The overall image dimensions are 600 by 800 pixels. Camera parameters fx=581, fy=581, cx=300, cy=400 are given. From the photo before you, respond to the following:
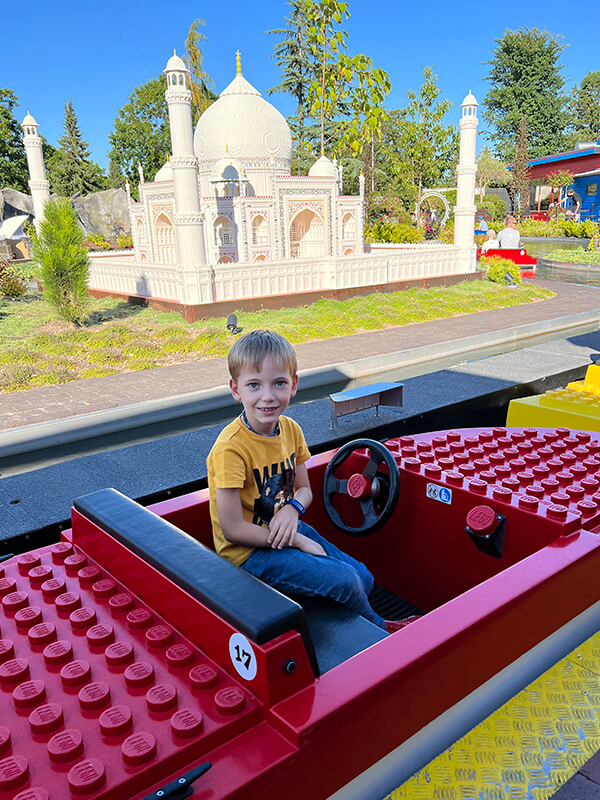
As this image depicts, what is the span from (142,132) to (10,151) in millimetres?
9729

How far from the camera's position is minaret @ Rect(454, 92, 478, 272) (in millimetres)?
15984

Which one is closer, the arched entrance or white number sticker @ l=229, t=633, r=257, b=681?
white number sticker @ l=229, t=633, r=257, b=681

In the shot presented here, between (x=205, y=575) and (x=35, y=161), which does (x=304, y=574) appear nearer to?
(x=205, y=575)

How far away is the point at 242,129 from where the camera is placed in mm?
17812

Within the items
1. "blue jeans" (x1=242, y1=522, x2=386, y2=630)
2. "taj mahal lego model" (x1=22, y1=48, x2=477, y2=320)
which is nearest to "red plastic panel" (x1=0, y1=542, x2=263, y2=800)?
"blue jeans" (x1=242, y1=522, x2=386, y2=630)

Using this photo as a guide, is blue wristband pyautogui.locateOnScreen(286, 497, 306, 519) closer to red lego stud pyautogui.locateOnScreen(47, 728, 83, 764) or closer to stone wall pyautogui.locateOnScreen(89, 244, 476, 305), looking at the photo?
red lego stud pyautogui.locateOnScreen(47, 728, 83, 764)

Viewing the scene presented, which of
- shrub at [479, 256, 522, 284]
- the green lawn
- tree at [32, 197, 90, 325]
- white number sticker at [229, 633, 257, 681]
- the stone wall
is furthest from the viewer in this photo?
shrub at [479, 256, 522, 284]

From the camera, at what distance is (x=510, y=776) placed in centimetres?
156

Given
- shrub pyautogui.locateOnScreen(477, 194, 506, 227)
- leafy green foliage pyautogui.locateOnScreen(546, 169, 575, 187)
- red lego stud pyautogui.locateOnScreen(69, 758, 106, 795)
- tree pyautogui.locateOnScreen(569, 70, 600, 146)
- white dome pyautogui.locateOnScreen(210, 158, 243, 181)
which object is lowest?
red lego stud pyautogui.locateOnScreen(69, 758, 106, 795)

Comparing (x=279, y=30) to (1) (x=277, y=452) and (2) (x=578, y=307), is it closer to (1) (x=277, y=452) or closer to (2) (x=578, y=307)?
(2) (x=578, y=307)

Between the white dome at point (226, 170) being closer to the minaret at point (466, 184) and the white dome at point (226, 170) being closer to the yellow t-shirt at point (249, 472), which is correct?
the minaret at point (466, 184)

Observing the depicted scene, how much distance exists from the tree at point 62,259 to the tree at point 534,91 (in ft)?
160

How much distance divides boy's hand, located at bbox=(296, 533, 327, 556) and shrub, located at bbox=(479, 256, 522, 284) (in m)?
16.1

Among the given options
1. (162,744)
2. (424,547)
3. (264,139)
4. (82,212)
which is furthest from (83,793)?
(82,212)
